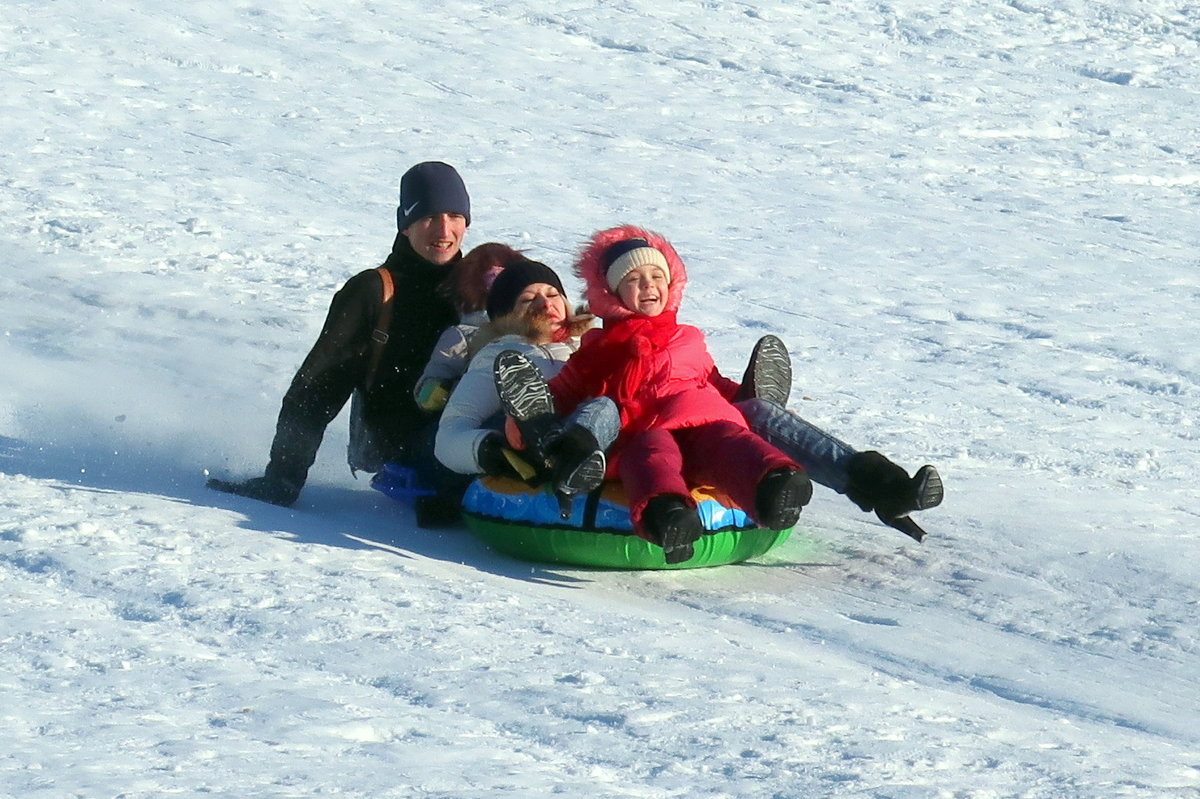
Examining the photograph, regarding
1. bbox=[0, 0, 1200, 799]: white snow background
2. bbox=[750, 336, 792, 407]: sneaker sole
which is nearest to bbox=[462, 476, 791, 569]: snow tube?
bbox=[0, 0, 1200, 799]: white snow background

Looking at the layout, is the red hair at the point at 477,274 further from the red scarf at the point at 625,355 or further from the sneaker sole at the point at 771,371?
the sneaker sole at the point at 771,371

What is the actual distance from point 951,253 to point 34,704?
6.38 meters

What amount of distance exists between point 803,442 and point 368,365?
1.45m

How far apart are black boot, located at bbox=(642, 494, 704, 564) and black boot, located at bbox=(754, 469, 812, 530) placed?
17cm

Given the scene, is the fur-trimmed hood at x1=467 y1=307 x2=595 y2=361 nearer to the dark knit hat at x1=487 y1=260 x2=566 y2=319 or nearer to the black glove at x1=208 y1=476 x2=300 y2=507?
the dark knit hat at x1=487 y1=260 x2=566 y2=319

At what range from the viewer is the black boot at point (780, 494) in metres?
4.00

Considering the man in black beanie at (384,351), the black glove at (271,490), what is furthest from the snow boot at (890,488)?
the black glove at (271,490)

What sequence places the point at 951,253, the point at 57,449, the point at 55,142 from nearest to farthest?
the point at 57,449 < the point at 951,253 < the point at 55,142

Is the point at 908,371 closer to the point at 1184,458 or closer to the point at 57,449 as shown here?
the point at 1184,458

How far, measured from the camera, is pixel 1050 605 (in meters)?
4.34

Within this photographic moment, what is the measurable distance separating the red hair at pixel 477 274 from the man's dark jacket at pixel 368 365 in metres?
0.10

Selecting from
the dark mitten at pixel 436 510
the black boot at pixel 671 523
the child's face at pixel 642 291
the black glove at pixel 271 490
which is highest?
the child's face at pixel 642 291

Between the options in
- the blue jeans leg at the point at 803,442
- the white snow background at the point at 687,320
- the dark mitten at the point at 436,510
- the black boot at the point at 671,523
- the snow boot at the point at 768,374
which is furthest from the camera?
the dark mitten at the point at 436,510

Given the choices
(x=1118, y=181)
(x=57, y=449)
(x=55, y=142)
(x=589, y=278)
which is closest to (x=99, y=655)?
(x=589, y=278)
